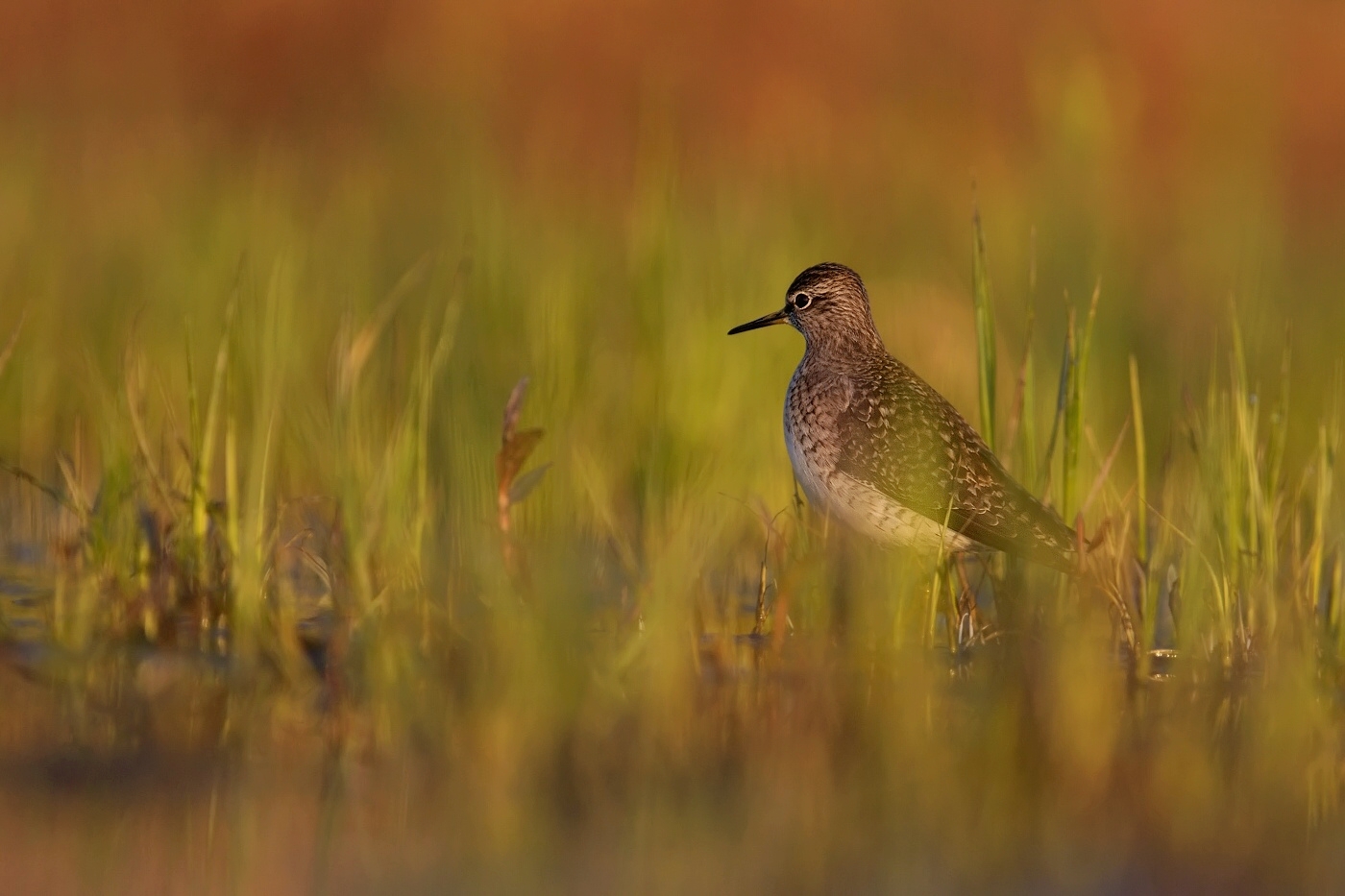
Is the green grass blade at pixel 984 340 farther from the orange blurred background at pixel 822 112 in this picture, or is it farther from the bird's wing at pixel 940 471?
the orange blurred background at pixel 822 112

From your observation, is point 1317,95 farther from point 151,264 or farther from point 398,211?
point 151,264

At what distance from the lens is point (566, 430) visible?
6.44m

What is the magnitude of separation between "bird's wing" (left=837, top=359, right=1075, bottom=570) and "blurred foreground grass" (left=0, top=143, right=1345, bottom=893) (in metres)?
0.15

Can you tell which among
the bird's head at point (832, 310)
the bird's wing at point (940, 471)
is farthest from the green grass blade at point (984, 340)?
the bird's head at point (832, 310)

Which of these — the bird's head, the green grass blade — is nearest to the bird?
the green grass blade

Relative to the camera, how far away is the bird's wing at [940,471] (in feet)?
17.0

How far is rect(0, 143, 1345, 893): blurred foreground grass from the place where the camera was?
132 inches

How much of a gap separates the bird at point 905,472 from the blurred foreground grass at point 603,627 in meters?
0.14

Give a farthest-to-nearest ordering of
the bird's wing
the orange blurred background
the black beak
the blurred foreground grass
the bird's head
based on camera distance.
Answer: the orange blurred background → the black beak → the bird's head → the bird's wing → the blurred foreground grass

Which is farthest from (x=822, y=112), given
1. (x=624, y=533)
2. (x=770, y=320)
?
(x=624, y=533)

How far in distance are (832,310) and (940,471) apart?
1.11 metres

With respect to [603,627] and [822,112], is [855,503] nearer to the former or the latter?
[603,627]

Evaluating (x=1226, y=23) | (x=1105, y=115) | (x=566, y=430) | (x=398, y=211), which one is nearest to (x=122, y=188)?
(x=398, y=211)

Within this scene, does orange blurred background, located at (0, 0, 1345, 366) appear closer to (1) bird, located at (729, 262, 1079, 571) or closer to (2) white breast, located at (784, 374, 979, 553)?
(1) bird, located at (729, 262, 1079, 571)
